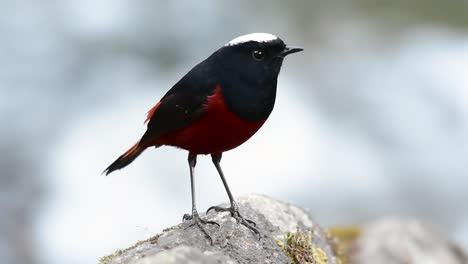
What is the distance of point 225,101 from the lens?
13.5 ft

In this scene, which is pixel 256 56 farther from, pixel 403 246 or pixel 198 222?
pixel 403 246

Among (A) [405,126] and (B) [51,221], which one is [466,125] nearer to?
(A) [405,126]

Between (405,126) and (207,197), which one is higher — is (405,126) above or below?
above

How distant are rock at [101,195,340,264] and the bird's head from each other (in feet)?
2.82

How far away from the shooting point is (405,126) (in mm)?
12781

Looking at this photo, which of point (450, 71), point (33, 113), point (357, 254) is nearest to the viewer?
point (357, 254)

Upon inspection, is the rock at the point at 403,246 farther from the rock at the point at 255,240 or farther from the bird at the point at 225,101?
the bird at the point at 225,101

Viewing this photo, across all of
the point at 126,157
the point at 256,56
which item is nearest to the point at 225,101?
the point at 256,56

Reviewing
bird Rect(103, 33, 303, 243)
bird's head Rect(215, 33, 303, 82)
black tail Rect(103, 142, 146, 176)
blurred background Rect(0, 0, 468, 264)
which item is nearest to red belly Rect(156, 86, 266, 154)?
bird Rect(103, 33, 303, 243)

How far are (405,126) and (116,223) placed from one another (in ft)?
17.8

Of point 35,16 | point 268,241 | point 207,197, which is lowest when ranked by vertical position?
point 268,241

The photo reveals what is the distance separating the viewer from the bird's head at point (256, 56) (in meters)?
4.23

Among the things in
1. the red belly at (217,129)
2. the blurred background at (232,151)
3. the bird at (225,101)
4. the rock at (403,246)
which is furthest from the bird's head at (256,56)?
the blurred background at (232,151)

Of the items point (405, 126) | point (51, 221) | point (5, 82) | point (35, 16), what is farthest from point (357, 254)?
point (35, 16)
